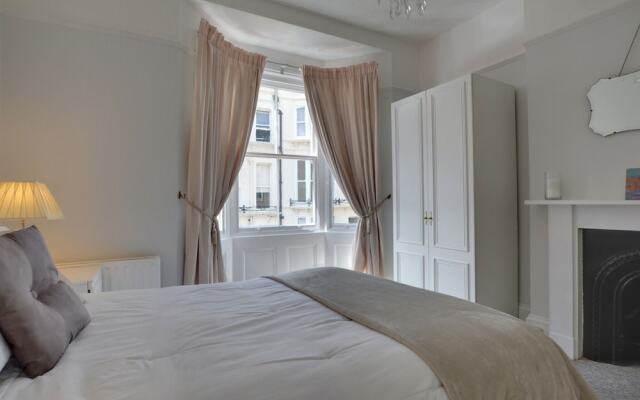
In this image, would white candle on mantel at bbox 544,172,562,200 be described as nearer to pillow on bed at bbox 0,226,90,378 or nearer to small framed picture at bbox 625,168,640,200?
small framed picture at bbox 625,168,640,200

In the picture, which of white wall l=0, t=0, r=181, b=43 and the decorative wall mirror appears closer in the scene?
the decorative wall mirror

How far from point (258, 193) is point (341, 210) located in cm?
103

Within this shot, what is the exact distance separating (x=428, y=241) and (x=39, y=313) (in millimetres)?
2996

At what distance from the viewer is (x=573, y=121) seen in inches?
104

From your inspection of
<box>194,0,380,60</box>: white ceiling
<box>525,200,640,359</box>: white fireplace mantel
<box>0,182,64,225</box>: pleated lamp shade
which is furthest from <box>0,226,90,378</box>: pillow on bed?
<box>525,200,640,359</box>: white fireplace mantel

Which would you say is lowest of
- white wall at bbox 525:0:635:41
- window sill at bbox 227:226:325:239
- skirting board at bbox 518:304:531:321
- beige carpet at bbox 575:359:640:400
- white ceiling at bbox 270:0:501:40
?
beige carpet at bbox 575:359:640:400

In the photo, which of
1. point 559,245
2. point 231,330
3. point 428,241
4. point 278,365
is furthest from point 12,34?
point 559,245

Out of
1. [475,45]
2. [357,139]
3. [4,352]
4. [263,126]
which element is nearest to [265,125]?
[263,126]

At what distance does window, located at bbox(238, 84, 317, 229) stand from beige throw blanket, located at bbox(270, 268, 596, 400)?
2.44 meters

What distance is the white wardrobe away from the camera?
119 inches

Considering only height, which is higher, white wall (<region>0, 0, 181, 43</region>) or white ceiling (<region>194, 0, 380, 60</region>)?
white ceiling (<region>194, 0, 380, 60</region>)

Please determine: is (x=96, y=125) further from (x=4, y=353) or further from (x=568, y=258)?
(x=568, y=258)

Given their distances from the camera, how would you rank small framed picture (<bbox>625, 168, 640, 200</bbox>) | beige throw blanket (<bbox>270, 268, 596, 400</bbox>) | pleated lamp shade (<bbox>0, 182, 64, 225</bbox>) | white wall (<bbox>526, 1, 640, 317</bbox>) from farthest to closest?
white wall (<bbox>526, 1, 640, 317</bbox>) < small framed picture (<bbox>625, 168, 640, 200</bbox>) < pleated lamp shade (<bbox>0, 182, 64, 225</bbox>) < beige throw blanket (<bbox>270, 268, 596, 400</bbox>)

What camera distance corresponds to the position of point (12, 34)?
252 centimetres
